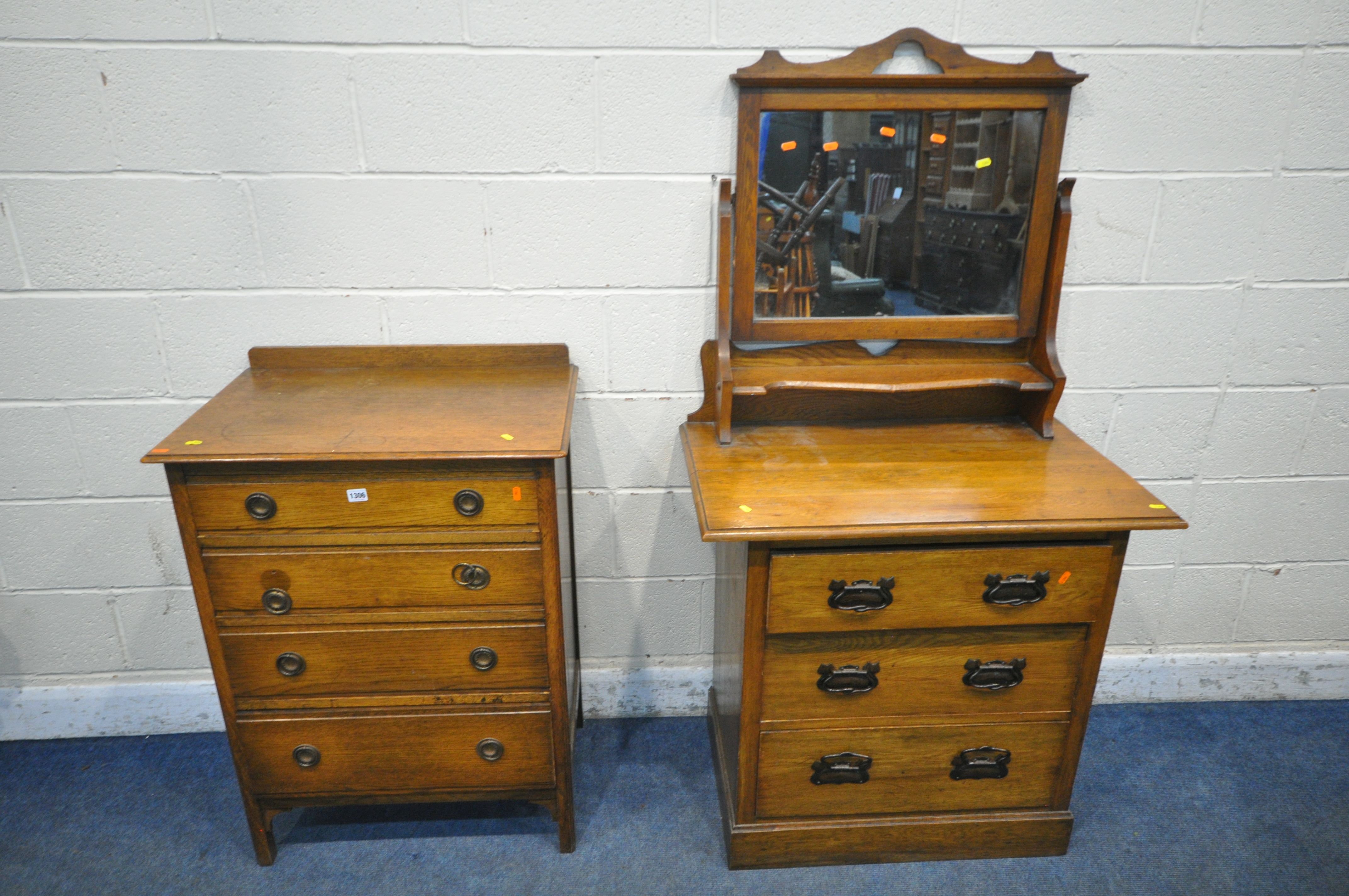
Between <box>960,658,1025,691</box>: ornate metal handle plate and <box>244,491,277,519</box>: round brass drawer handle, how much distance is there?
1.25 metres

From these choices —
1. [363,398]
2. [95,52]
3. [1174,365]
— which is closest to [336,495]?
[363,398]

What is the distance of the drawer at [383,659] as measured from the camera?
5.00ft

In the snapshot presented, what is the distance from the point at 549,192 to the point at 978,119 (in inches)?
33.4

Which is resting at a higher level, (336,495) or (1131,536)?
(336,495)

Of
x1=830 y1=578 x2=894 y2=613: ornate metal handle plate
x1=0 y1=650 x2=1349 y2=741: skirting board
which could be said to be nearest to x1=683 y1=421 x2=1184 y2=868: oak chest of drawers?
x1=830 y1=578 x2=894 y2=613: ornate metal handle plate

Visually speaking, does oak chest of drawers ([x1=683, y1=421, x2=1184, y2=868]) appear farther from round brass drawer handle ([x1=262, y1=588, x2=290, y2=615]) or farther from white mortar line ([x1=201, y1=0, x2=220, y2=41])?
white mortar line ([x1=201, y1=0, x2=220, y2=41])

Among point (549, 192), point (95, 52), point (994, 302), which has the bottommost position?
point (994, 302)

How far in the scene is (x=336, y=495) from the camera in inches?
55.4

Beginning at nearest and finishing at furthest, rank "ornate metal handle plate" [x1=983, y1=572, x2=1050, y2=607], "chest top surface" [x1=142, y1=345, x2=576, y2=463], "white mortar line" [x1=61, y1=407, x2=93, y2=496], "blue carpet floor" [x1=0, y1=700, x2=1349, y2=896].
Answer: "chest top surface" [x1=142, y1=345, x2=576, y2=463] → "ornate metal handle plate" [x1=983, y1=572, x2=1050, y2=607] → "blue carpet floor" [x1=0, y1=700, x2=1349, y2=896] → "white mortar line" [x1=61, y1=407, x2=93, y2=496]

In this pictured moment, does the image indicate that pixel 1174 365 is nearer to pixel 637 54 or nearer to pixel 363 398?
pixel 637 54

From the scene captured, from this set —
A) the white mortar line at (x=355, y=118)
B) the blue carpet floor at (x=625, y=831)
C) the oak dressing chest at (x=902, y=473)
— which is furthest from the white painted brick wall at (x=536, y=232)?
the blue carpet floor at (x=625, y=831)

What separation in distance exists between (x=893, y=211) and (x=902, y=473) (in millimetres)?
519

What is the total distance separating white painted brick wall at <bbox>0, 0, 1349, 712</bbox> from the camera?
1588 mm

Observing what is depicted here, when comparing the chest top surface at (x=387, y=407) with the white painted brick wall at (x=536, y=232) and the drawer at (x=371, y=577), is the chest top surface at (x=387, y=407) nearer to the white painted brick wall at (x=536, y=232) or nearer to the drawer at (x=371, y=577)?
the white painted brick wall at (x=536, y=232)
